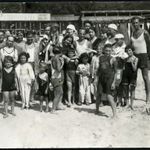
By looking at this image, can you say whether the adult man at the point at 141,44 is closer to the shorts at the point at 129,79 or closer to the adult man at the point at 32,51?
the shorts at the point at 129,79

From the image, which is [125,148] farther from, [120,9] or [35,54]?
[120,9]

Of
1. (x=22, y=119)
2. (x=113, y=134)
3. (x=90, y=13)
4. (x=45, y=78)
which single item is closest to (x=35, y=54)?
(x=45, y=78)

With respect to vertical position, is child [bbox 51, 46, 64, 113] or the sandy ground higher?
child [bbox 51, 46, 64, 113]

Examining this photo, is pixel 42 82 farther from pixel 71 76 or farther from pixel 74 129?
pixel 74 129

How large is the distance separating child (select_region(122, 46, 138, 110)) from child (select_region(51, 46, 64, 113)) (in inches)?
51.1

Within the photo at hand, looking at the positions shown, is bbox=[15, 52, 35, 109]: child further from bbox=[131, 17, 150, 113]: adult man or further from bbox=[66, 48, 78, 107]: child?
bbox=[131, 17, 150, 113]: adult man

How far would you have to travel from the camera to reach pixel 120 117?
6910mm

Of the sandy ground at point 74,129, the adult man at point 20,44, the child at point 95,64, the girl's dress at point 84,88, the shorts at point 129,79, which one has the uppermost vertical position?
the adult man at point 20,44

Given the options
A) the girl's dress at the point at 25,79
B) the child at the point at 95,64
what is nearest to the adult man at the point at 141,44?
the child at the point at 95,64

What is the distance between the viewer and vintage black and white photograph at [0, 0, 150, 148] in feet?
20.7

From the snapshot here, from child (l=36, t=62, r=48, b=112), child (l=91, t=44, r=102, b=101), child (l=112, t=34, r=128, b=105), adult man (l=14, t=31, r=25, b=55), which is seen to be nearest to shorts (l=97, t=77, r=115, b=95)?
child (l=112, t=34, r=128, b=105)

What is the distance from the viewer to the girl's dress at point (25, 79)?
296 inches

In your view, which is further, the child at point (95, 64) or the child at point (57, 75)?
the child at point (95, 64)

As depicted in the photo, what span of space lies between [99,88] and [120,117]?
687mm
